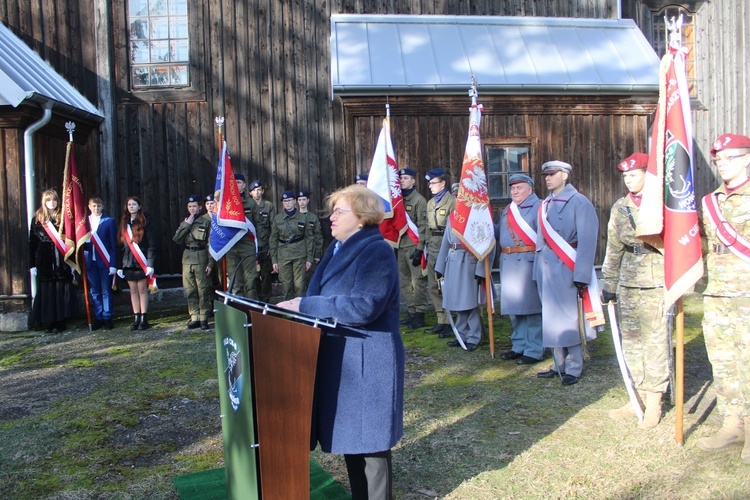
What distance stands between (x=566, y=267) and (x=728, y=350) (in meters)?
1.83

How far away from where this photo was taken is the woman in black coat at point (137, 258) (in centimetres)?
909

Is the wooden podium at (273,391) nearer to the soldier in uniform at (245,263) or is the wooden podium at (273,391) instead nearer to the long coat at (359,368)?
the long coat at (359,368)

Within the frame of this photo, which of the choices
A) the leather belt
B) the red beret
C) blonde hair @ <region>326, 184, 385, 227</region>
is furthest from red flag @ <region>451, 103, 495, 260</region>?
blonde hair @ <region>326, 184, 385, 227</region>

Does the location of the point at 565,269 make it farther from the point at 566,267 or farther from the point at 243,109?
the point at 243,109

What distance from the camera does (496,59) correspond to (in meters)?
10.9

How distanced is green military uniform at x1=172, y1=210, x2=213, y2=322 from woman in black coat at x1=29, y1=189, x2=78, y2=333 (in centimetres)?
148

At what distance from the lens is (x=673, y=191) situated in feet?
→ 14.5

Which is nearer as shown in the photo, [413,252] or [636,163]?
[636,163]

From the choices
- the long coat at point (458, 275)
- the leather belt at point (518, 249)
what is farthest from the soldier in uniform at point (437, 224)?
the leather belt at point (518, 249)

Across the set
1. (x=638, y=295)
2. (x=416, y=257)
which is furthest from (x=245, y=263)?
(x=638, y=295)

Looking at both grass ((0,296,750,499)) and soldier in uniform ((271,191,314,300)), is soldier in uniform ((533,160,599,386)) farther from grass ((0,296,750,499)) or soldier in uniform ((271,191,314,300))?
soldier in uniform ((271,191,314,300))

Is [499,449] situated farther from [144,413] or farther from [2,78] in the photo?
[2,78]

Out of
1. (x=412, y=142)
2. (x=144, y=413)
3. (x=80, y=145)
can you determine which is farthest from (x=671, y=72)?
(x=80, y=145)

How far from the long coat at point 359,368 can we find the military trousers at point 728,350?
7.81 ft
